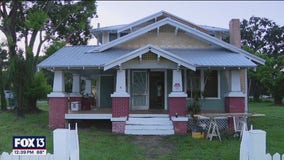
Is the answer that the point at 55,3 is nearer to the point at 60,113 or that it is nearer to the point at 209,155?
the point at 60,113

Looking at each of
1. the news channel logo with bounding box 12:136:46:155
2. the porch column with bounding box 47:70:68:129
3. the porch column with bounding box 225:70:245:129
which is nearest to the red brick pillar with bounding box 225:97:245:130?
the porch column with bounding box 225:70:245:129

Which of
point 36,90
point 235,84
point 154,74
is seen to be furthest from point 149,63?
point 36,90

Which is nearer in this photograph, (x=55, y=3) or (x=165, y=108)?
(x=165, y=108)

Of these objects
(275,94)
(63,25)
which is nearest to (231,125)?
(63,25)

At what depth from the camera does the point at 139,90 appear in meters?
19.8

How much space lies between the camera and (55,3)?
29641mm

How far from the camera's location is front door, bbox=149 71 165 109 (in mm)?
20156

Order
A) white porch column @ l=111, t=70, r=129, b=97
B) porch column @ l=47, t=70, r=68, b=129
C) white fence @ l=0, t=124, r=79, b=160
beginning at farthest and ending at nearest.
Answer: porch column @ l=47, t=70, r=68, b=129 → white porch column @ l=111, t=70, r=129, b=97 → white fence @ l=0, t=124, r=79, b=160

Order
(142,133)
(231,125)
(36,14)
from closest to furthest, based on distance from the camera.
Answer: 1. (142,133)
2. (231,125)
3. (36,14)

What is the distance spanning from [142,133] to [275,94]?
104 ft

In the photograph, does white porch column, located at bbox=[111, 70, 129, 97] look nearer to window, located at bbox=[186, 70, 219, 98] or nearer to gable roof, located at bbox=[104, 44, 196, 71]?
gable roof, located at bbox=[104, 44, 196, 71]

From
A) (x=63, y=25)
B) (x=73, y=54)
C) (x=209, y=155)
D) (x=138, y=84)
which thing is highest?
(x=63, y=25)

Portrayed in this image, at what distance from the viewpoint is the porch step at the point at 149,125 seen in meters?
15.6

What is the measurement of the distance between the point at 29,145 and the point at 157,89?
15.1m
